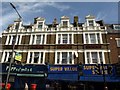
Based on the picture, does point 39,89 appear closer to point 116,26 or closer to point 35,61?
point 35,61

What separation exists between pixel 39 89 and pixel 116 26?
14.4 metres

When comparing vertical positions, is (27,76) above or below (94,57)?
below

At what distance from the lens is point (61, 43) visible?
22375 millimetres

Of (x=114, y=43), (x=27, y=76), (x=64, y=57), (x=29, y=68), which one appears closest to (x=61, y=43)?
(x=64, y=57)

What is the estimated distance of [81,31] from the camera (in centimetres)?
2283

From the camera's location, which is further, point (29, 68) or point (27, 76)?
point (29, 68)

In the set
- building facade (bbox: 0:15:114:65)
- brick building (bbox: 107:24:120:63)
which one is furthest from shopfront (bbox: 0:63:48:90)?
brick building (bbox: 107:24:120:63)

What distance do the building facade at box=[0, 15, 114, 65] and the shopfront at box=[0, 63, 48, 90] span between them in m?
1.12

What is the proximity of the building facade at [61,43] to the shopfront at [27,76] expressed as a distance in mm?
1117

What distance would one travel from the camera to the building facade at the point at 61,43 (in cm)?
2136

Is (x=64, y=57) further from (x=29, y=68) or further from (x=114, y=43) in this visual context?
(x=114, y=43)

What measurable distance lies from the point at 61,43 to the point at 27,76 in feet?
20.5

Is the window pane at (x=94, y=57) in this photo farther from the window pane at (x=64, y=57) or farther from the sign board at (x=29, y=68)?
the sign board at (x=29, y=68)

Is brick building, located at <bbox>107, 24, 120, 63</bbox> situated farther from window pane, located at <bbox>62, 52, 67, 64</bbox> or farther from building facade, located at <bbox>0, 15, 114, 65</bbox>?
window pane, located at <bbox>62, 52, 67, 64</bbox>
